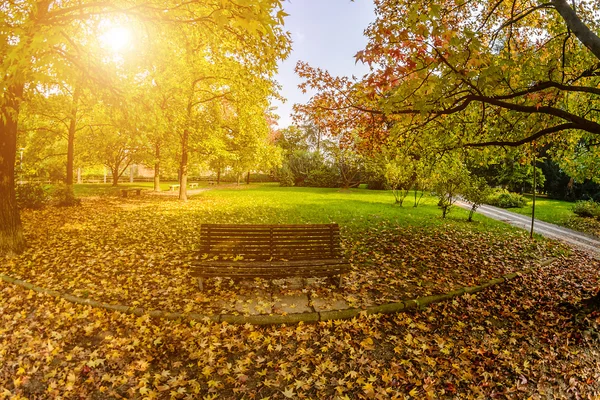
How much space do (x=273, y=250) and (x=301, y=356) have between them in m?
2.34

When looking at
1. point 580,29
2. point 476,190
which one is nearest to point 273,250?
point 580,29

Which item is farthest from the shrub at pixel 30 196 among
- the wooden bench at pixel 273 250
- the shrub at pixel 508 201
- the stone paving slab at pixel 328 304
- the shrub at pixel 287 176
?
the shrub at pixel 508 201

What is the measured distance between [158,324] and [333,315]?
2.80 m

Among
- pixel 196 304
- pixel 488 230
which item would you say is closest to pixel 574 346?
pixel 196 304

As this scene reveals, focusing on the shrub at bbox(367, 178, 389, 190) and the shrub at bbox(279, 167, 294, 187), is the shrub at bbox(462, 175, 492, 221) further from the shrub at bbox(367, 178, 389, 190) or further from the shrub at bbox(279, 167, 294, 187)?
the shrub at bbox(279, 167, 294, 187)

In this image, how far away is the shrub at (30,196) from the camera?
13.6 m

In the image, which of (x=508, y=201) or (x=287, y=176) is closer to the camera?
(x=508, y=201)

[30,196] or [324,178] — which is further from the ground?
[324,178]

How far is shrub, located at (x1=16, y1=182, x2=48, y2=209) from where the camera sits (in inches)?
534

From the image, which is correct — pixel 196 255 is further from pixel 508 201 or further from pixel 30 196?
pixel 508 201

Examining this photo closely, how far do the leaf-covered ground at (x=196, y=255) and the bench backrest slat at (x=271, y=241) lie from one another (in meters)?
0.65

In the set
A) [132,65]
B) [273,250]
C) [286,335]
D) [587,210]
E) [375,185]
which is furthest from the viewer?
[375,185]

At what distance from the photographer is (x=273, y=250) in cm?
607

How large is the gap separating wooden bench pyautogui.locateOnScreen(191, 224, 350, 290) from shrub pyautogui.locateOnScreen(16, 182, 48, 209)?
1281 centimetres
